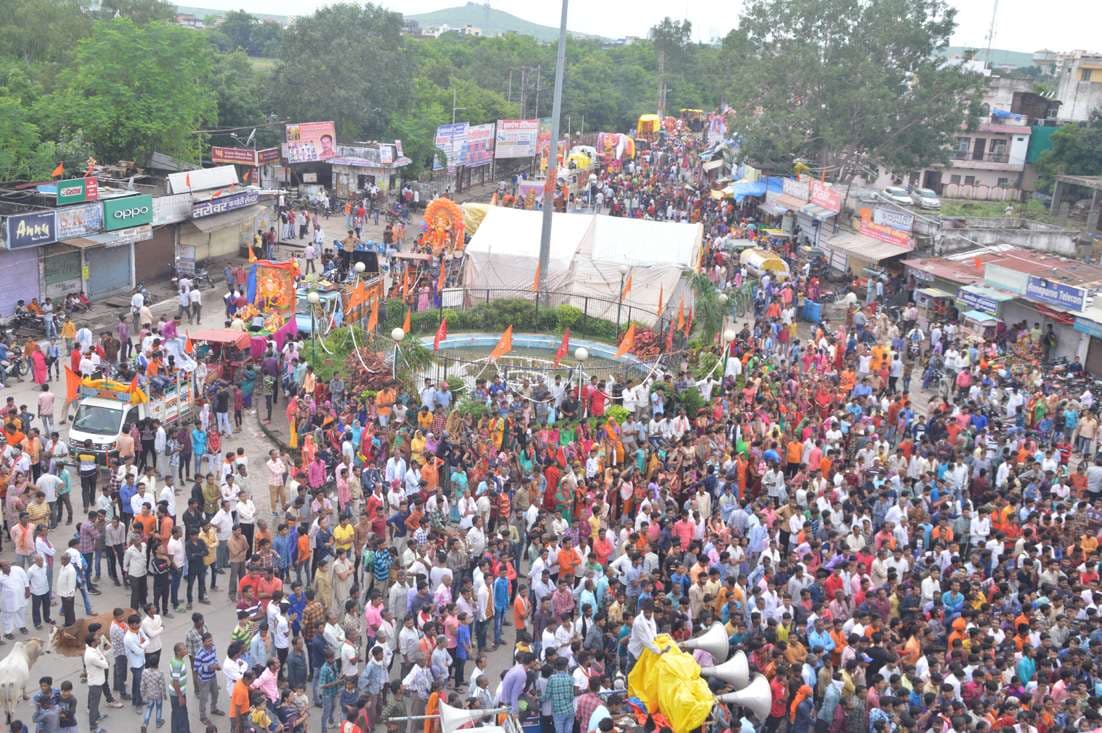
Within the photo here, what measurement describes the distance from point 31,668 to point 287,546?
3.00m

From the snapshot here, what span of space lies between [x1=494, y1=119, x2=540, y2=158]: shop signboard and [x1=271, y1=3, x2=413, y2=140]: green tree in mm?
4496

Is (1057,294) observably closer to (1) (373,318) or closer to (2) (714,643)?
(1) (373,318)

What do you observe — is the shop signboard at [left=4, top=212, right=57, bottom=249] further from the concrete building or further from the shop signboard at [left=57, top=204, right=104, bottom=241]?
the concrete building

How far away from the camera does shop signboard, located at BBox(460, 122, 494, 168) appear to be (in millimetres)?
47656

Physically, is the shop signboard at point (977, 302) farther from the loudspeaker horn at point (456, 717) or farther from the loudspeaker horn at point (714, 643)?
the loudspeaker horn at point (456, 717)

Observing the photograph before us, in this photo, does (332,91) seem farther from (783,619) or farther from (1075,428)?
(783,619)

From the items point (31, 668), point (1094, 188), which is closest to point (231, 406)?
point (31, 668)

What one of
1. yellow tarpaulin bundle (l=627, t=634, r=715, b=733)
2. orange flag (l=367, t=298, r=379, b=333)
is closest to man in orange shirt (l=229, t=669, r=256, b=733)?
yellow tarpaulin bundle (l=627, t=634, r=715, b=733)

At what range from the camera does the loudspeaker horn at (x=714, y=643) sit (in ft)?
37.2

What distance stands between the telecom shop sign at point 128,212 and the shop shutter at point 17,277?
2.15 meters

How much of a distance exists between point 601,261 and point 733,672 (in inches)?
650

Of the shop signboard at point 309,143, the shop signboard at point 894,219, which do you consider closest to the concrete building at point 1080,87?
the shop signboard at point 894,219

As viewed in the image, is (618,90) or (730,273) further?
(618,90)

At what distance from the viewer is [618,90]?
87.2 metres
